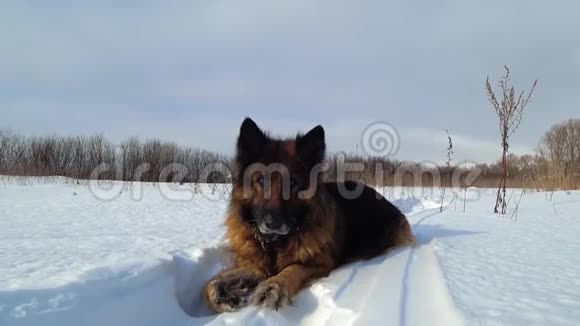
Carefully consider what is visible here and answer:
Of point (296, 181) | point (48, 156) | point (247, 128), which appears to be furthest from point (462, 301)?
point (48, 156)

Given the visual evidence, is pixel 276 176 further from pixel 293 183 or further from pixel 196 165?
pixel 196 165

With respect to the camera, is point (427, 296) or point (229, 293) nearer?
point (427, 296)

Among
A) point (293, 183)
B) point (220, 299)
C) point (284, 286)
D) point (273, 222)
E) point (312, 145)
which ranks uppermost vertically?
point (312, 145)

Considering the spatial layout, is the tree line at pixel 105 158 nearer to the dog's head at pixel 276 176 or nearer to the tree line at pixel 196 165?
the tree line at pixel 196 165

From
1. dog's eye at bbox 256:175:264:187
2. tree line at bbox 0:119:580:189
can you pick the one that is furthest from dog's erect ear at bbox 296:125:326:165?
tree line at bbox 0:119:580:189

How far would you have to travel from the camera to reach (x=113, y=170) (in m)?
33.6

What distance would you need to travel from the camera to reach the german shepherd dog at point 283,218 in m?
3.42

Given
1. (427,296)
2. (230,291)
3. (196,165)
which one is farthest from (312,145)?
(196,165)

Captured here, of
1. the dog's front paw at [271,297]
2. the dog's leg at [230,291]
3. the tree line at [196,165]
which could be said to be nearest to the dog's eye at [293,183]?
the dog's leg at [230,291]

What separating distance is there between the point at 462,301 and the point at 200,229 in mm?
4322

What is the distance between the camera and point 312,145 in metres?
4.07

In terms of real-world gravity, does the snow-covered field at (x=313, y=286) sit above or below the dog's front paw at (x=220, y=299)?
above

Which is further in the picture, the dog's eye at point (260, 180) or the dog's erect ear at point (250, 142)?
the dog's erect ear at point (250, 142)

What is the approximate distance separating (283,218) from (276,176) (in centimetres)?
47
